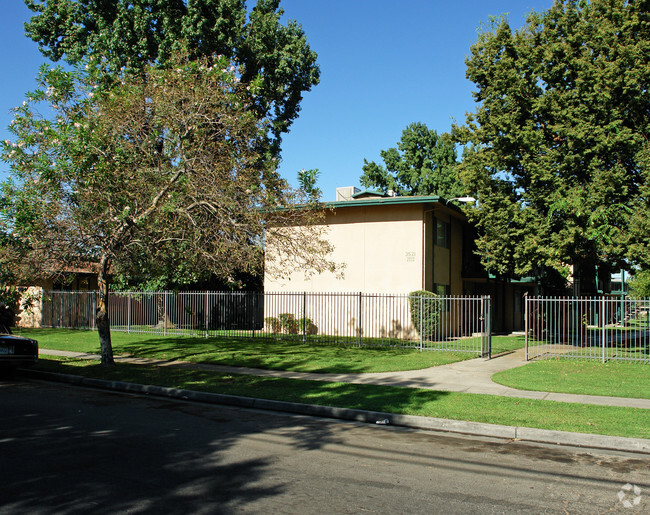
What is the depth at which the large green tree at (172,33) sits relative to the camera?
94.9 feet

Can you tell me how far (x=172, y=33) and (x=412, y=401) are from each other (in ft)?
83.7

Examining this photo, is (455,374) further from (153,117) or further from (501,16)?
(501,16)

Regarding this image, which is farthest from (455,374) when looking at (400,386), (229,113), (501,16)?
(501,16)

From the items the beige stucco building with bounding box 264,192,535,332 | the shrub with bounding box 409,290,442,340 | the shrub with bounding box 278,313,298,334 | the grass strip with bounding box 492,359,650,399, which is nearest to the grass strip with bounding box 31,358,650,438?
the grass strip with bounding box 492,359,650,399

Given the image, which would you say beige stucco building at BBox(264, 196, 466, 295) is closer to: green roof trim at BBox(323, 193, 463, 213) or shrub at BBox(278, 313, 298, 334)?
green roof trim at BBox(323, 193, 463, 213)

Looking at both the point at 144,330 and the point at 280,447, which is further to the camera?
the point at 144,330

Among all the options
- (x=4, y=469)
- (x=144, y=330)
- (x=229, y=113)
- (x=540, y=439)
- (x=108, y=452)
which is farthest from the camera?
(x=144, y=330)

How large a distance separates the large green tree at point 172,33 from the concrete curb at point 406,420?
18299 millimetres

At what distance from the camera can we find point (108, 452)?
6.68 metres

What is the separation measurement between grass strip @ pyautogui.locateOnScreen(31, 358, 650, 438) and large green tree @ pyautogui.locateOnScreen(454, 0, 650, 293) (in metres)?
11.5

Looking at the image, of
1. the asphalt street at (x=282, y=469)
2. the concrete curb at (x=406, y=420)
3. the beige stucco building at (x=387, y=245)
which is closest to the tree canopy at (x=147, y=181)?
the concrete curb at (x=406, y=420)

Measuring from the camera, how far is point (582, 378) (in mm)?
13406

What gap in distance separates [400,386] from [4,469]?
8.03 metres

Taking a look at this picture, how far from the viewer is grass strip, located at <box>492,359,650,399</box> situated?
38.4 ft
